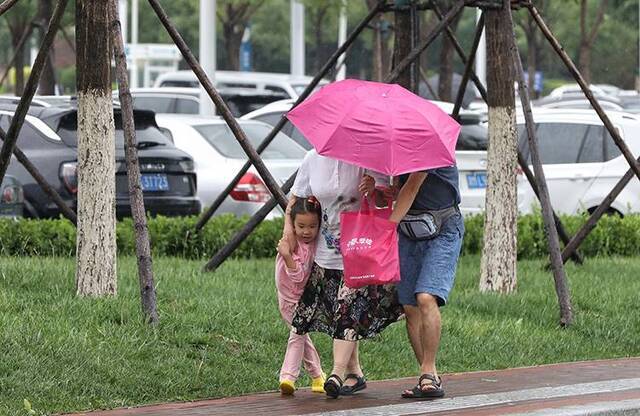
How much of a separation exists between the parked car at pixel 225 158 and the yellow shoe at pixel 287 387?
7.04 m

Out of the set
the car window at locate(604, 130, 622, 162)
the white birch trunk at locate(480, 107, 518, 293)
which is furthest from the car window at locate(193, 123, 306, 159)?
the white birch trunk at locate(480, 107, 518, 293)

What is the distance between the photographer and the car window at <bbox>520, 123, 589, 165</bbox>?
666 inches

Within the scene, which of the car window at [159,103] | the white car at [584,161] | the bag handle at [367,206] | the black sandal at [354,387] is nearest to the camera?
the bag handle at [367,206]

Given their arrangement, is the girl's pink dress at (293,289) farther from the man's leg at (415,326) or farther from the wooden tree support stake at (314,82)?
the wooden tree support stake at (314,82)

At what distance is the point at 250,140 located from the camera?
16.0 metres

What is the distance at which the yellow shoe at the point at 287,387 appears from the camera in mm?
7465

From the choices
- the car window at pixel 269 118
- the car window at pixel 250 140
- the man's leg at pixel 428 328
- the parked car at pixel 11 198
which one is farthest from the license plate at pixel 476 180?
the man's leg at pixel 428 328

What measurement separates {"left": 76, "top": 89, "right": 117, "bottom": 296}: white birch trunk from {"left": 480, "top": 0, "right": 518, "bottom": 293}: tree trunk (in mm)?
3229

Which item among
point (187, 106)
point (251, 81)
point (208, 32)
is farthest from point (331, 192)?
point (251, 81)

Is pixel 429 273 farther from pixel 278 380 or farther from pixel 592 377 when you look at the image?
pixel 592 377

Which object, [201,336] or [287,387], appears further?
[201,336]

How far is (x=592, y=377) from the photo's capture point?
8.51 m

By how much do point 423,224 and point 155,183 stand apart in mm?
6999

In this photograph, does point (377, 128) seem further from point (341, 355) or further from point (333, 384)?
point (333, 384)
